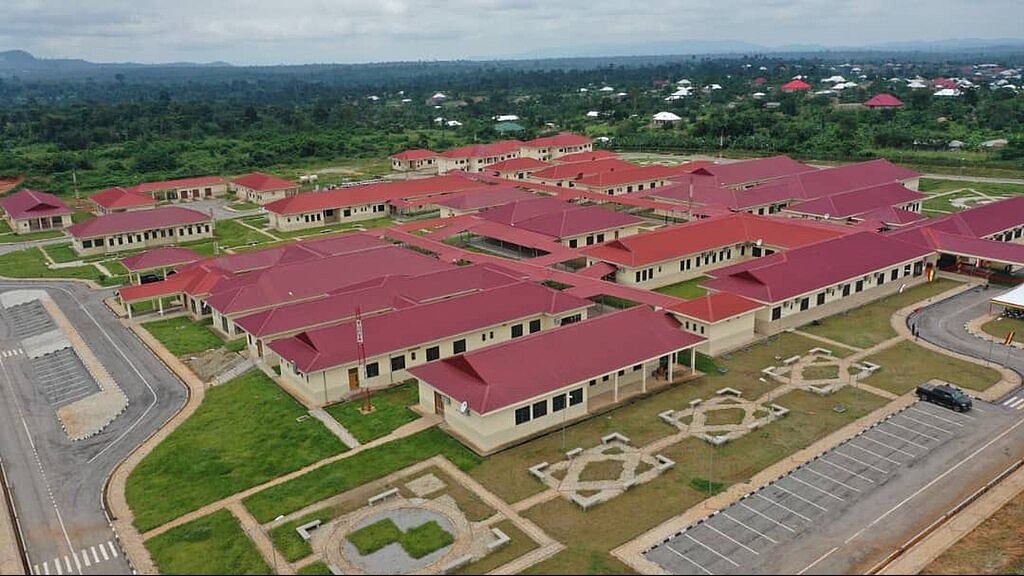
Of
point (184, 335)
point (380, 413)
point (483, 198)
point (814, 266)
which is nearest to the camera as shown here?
point (380, 413)

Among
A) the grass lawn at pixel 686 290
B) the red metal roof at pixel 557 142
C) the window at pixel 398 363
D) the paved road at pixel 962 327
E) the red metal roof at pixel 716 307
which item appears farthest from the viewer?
the red metal roof at pixel 557 142

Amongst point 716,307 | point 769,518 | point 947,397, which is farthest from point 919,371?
point 769,518

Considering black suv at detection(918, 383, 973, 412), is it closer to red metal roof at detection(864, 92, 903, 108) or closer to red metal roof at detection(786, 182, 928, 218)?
red metal roof at detection(786, 182, 928, 218)

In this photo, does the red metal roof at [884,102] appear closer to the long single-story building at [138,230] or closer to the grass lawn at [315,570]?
the long single-story building at [138,230]

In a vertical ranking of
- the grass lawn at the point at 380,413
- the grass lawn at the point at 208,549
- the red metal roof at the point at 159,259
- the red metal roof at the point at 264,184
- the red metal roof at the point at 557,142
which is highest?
the red metal roof at the point at 557,142

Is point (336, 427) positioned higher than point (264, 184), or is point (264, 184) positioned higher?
point (264, 184)

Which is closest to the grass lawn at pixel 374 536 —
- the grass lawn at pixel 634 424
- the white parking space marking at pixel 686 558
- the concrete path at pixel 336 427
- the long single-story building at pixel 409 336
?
the grass lawn at pixel 634 424

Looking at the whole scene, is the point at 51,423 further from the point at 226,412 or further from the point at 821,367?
the point at 821,367

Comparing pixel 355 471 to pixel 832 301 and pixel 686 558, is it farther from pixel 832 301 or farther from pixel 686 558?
pixel 832 301
